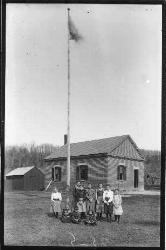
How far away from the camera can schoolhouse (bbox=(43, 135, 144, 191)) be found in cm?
664

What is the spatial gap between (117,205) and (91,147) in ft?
3.42

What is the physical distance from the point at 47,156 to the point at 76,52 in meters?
1.77

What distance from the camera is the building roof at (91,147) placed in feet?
21.6

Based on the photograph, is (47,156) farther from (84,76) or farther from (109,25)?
(109,25)

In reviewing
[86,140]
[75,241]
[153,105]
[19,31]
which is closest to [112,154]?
[86,140]

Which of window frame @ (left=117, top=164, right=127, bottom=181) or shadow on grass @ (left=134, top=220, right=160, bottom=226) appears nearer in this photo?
shadow on grass @ (left=134, top=220, right=160, bottom=226)

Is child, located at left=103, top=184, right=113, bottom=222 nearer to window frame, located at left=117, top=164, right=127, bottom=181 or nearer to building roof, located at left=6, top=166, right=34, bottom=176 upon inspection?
window frame, located at left=117, top=164, right=127, bottom=181

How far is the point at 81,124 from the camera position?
6.65m

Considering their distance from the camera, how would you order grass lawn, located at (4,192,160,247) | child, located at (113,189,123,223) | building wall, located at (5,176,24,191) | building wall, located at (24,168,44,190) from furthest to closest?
1. building wall, located at (24,168,44,190)
2. child, located at (113,189,123,223)
3. building wall, located at (5,176,24,191)
4. grass lawn, located at (4,192,160,247)

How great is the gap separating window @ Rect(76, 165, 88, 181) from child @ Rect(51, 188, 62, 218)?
0.42m

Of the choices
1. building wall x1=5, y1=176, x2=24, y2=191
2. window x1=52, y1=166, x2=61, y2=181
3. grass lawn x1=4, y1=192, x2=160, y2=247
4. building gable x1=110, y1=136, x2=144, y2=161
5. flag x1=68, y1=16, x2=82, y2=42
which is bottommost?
grass lawn x1=4, y1=192, x2=160, y2=247

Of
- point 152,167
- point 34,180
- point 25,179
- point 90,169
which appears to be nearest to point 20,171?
point 25,179

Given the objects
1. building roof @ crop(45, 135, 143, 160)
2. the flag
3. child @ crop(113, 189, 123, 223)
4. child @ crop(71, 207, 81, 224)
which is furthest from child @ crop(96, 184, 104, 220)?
the flag

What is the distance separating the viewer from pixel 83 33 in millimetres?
6445
